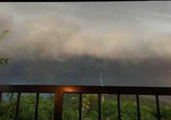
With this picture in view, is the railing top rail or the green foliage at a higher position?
Answer: the railing top rail

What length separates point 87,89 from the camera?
74.0 inches

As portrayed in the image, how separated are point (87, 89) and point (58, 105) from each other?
284 millimetres

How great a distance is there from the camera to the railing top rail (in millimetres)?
1825

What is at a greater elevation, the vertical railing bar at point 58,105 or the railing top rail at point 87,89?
the railing top rail at point 87,89

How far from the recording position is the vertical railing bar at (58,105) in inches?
73.1

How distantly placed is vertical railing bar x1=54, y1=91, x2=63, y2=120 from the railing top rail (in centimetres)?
3

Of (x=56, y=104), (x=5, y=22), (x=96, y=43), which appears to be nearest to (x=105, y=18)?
(x=96, y=43)

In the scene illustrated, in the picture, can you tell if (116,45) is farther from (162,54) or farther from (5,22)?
(5,22)

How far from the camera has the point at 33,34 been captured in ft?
12.2

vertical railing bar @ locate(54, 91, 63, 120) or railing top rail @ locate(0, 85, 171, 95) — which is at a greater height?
railing top rail @ locate(0, 85, 171, 95)

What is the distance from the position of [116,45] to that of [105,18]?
0.52 meters

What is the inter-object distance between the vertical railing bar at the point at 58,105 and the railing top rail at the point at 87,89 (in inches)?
1.4

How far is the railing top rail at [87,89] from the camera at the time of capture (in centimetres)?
183

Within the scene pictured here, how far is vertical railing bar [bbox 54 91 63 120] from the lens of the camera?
1.86 m
